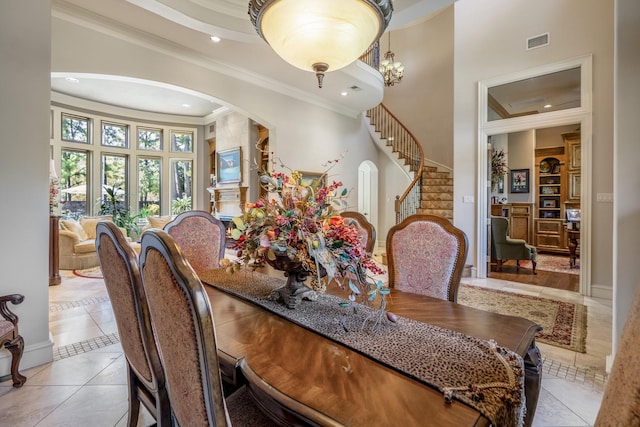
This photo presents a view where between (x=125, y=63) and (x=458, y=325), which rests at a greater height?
(x=125, y=63)

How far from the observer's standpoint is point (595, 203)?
403cm

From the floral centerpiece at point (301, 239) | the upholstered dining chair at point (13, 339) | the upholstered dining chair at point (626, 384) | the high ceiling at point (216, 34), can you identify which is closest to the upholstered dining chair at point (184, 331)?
the floral centerpiece at point (301, 239)

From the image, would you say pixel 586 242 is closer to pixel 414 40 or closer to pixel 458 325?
pixel 458 325

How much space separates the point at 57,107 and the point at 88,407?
7.17 m

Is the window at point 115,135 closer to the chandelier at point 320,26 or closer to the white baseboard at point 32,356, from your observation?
the white baseboard at point 32,356

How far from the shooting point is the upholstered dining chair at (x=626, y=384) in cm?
39

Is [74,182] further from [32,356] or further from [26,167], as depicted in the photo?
[32,356]

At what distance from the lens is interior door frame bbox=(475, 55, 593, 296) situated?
406 centimetres

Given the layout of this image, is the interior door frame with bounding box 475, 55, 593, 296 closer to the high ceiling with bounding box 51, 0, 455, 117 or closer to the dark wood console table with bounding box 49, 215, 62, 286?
the high ceiling with bounding box 51, 0, 455, 117

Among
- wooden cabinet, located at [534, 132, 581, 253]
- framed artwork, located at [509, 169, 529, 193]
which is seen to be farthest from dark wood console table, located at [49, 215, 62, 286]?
A: wooden cabinet, located at [534, 132, 581, 253]

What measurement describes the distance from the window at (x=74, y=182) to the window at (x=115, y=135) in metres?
0.56

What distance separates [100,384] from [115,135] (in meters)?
7.43

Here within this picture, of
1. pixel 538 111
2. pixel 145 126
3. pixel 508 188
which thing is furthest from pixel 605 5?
pixel 145 126

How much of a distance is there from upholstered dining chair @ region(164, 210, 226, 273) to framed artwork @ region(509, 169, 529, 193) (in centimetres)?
757
